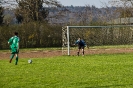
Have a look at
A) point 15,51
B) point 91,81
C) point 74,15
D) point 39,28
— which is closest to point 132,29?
point 39,28

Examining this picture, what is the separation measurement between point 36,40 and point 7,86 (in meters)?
35.9

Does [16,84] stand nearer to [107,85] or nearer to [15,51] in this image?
[107,85]

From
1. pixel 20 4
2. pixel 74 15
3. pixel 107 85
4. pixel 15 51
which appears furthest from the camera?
pixel 74 15

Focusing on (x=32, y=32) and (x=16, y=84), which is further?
(x=32, y=32)

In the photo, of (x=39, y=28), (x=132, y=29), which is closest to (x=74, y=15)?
(x=39, y=28)

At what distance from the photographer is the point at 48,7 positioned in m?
59.3

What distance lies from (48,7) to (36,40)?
43.9ft

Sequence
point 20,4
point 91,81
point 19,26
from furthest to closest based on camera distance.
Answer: point 20,4
point 19,26
point 91,81

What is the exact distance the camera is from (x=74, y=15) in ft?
263

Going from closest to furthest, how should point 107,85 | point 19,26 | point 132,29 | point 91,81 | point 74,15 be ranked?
point 107,85, point 91,81, point 132,29, point 19,26, point 74,15

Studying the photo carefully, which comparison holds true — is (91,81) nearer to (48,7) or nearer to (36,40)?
(36,40)

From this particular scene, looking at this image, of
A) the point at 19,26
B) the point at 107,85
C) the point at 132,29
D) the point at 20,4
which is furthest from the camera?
the point at 20,4

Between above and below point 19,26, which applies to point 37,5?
above

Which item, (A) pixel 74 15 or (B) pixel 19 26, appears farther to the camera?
(A) pixel 74 15
